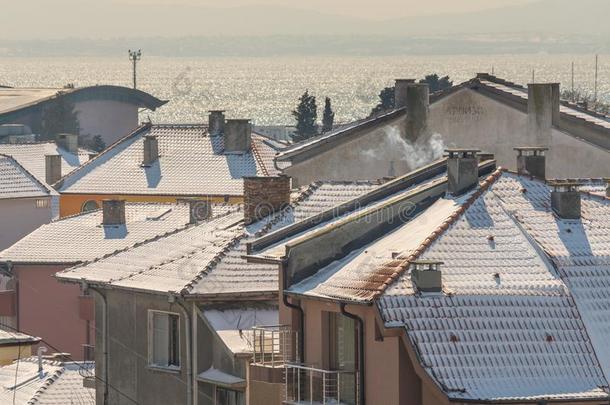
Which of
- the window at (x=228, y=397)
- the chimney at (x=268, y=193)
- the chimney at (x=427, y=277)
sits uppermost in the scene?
the chimney at (x=268, y=193)

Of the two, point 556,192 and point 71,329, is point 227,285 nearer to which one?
point 556,192

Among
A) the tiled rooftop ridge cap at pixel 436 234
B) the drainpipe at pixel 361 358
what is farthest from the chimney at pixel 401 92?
the drainpipe at pixel 361 358

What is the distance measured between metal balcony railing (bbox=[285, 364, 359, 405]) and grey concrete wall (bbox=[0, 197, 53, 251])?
4448 centimetres

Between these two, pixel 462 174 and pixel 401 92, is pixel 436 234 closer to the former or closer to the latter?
pixel 462 174

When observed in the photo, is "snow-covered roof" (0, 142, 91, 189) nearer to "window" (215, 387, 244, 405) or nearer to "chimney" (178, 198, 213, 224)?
"chimney" (178, 198, 213, 224)

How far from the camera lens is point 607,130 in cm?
4344

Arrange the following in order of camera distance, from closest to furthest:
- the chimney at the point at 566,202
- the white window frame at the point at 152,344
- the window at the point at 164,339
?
the chimney at the point at 566,202
the white window frame at the point at 152,344
the window at the point at 164,339

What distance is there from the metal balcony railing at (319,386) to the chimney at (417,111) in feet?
52.2

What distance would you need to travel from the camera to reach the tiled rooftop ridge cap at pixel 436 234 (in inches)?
1123

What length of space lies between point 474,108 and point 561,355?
17.5 metres

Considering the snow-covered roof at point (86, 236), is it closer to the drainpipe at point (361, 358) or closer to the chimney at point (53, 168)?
the chimney at point (53, 168)

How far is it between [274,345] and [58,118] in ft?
322

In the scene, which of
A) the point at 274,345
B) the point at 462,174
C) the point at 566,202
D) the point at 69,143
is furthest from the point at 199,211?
the point at 69,143

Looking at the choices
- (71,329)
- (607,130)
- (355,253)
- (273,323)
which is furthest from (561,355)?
(71,329)
